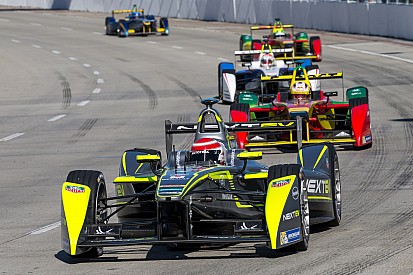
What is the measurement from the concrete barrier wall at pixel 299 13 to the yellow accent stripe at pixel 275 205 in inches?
1279

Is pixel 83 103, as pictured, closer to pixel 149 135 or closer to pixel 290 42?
pixel 149 135

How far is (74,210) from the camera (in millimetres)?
10391

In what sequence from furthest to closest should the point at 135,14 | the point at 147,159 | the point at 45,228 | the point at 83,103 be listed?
1. the point at 135,14
2. the point at 83,103
3. the point at 45,228
4. the point at 147,159

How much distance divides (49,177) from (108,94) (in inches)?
584

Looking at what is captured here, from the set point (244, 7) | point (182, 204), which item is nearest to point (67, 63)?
point (244, 7)

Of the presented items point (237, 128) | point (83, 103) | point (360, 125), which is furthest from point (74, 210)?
point (83, 103)

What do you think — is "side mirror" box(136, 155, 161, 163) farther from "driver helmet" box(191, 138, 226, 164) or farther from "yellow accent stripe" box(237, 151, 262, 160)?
"yellow accent stripe" box(237, 151, 262, 160)

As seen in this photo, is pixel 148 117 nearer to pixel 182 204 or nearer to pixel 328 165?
pixel 328 165

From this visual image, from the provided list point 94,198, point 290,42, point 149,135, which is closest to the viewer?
point 94,198

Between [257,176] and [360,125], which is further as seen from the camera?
[360,125]

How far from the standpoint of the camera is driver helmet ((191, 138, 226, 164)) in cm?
1148

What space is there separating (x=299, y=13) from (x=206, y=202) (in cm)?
4281

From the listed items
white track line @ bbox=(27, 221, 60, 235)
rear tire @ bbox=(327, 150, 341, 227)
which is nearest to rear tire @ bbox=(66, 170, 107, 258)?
white track line @ bbox=(27, 221, 60, 235)

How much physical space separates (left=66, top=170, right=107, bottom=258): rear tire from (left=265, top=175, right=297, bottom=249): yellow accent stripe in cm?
167
